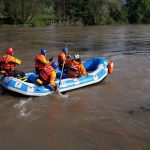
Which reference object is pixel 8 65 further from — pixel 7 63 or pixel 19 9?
pixel 19 9

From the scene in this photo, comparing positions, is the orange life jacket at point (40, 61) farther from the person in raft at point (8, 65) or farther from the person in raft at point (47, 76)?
the person in raft at point (8, 65)

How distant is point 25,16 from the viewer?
40594 mm

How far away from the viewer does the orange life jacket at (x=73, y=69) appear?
979 cm

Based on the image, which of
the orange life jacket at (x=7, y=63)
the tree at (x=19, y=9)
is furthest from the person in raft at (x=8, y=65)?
the tree at (x=19, y=9)

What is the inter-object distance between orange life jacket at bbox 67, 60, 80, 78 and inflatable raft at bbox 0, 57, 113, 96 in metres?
0.19

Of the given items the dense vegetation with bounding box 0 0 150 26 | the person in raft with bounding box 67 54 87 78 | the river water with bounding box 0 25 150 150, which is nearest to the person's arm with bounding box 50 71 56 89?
the river water with bounding box 0 25 150 150

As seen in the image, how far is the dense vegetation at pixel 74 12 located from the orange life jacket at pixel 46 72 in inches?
1222

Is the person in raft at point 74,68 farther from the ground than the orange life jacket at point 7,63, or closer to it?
closer to it

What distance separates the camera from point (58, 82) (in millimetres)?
9141

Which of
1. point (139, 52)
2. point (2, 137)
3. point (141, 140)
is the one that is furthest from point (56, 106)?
Answer: point (139, 52)

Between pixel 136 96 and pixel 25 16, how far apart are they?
33150mm

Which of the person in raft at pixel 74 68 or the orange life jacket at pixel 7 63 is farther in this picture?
the person in raft at pixel 74 68

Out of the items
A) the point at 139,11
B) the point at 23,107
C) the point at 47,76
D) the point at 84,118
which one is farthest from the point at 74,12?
the point at 84,118

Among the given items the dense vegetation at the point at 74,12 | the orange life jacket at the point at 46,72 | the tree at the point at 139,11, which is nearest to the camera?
the orange life jacket at the point at 46,72
